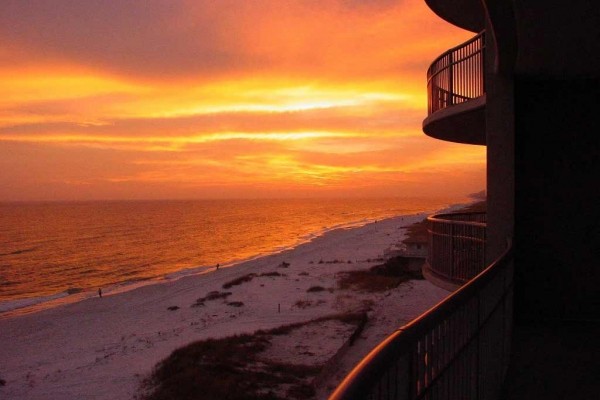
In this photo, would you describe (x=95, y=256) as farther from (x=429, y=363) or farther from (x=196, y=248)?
(x=429, y=363)

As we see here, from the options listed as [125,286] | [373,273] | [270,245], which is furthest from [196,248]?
[373,273]

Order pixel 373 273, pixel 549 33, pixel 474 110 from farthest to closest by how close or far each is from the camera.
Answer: pixel 373 273, pixel 474 110, pixel 549 33

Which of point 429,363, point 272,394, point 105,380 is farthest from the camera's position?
point 105,380

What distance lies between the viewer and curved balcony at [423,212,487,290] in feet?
29.6

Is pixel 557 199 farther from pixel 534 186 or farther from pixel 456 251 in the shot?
pixel 456 251

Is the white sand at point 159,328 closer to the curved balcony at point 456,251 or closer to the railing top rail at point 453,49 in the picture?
the curved balcony at point 456,251

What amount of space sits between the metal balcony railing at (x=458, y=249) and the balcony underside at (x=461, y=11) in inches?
188

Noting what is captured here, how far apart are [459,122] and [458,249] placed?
9.05 feet

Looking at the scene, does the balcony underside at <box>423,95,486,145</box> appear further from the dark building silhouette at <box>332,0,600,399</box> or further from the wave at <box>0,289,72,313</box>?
the wave at <box>0,289,72,313</box>

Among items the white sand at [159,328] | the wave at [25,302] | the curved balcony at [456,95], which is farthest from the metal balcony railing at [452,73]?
the wave at [25,302]

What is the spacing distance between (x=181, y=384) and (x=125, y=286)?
1260 inches

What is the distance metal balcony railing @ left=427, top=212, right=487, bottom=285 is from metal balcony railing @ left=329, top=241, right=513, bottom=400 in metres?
3.69

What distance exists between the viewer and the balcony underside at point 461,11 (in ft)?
34.6

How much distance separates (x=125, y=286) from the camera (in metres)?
48.0
